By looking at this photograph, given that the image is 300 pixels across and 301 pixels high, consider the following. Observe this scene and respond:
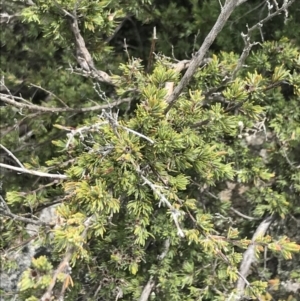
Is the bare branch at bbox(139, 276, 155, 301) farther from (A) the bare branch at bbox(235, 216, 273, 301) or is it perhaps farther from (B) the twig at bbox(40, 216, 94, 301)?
(B) the twig at bbox(40, 216, 94, 301)

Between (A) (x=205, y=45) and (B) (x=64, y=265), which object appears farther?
(A) (x=205, y=45)

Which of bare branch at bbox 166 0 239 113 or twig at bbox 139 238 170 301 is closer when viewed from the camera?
bare branch at bbox 166 0 239 113

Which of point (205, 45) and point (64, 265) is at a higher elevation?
point (205, 45)

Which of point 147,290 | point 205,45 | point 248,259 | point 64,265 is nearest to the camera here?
point 64,265

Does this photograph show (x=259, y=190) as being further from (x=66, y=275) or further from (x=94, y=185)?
(x=66, y=275)

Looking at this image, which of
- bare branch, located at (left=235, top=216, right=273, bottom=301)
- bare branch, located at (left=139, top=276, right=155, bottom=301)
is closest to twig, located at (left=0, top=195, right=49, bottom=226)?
bare branch, located at (left=139, top=276, right=155, bottom=301)

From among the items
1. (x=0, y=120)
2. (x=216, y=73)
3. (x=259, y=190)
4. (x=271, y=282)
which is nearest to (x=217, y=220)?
(x=259, y=190)

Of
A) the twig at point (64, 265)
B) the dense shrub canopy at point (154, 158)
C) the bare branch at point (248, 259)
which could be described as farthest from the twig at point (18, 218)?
the bare branch at point (248, 259)

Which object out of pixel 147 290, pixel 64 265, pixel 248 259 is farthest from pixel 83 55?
pixel 248 259

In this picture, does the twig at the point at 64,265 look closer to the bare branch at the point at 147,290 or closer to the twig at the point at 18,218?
the twig at the point at 18,218

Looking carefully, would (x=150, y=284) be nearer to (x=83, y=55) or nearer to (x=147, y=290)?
(x=147, y=290)

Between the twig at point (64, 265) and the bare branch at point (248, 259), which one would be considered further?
the bare branch at point (248, 259)

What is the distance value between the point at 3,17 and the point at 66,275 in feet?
5.07

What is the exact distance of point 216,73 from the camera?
6.28 feet
